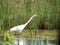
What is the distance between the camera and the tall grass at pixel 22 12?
1.11 meters

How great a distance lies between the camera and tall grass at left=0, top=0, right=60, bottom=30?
1108 millimetres

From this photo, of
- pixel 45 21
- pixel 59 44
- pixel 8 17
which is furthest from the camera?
pixel 8 17

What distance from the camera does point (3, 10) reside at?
3.76ft

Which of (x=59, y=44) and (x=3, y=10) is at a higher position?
(x=3, y=10)

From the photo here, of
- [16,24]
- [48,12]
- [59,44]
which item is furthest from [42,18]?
[59,44]

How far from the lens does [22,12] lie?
3.72 feet

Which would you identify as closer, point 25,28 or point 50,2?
point 50,2

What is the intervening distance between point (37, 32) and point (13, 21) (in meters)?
0.18

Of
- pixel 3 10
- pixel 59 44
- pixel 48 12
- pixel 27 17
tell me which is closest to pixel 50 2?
pixel 48 12

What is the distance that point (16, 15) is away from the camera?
1164 mm

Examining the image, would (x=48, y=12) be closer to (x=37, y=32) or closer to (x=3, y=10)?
(x=37, y=32)

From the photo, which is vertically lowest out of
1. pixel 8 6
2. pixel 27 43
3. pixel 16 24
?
pixel 27 43

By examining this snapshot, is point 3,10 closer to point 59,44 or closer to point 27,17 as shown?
point 27,17

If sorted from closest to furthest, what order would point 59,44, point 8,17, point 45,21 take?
1. point 59,44
2. point 45,21
3. point 8,17
